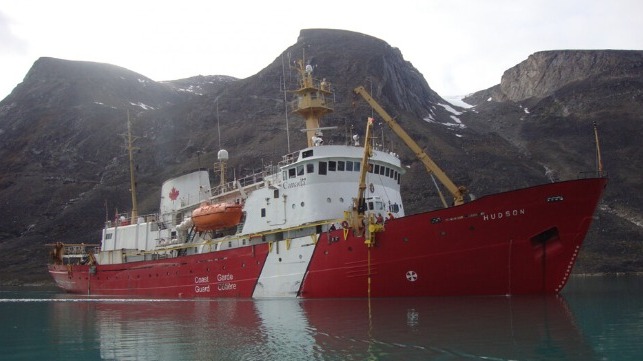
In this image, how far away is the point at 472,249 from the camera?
2148 centimetres

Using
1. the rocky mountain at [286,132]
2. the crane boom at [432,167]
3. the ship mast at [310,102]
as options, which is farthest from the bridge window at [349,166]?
the rocky mountain at [286,132]

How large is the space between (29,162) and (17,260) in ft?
116

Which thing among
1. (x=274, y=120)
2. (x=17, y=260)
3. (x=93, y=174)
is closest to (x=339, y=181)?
(x=17, y=260)

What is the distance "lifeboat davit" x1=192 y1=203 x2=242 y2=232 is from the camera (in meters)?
27.8

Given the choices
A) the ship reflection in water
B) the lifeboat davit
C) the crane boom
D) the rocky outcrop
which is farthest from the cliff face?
the ship reflection in water

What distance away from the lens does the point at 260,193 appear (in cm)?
2772

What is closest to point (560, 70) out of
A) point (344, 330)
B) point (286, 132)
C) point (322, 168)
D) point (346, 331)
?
point (286, 132)

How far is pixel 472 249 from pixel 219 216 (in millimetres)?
12547

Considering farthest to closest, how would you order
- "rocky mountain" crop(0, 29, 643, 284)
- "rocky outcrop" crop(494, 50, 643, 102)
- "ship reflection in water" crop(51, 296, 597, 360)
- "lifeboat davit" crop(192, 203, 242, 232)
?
"rocky outcrop" crop(494, 50, 643, 102)
"rocky mountain" crop(0, 29, 643, 284)
"lifeboat davit" crop(192, 203, 242, 232)
"ship reflection in water" crop(51, 296, 597, 360)

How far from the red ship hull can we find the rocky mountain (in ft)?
124

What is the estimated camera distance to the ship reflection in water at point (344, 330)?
12.9 meters

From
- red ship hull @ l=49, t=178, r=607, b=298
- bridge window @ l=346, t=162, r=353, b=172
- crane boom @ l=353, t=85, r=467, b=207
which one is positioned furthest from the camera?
bridge window @ l=346, t=162, r=353, b=172

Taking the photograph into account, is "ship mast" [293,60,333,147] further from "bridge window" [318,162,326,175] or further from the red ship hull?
the red ship hull

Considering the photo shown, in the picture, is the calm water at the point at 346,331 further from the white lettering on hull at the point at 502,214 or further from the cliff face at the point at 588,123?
the cliff face at the point at 588,123
